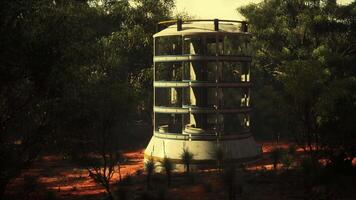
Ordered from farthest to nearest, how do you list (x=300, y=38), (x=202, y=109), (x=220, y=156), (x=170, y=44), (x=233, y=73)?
(x=233, y=73)
(x=300, y=38)
(x=170, y=44)
(x=202, y=109)
(x=220, y=156)

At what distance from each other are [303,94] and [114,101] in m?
14.2

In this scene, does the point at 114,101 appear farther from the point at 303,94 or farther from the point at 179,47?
the point at 179,47

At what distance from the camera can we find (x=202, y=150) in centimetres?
3644

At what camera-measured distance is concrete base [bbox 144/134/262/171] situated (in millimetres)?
36188

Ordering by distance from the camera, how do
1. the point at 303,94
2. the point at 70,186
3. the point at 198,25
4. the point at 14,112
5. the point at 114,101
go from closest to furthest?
the point at 14,112 < the point at 114,101 < the point at 303,94 < the point at 70,186 < the point at 198,25

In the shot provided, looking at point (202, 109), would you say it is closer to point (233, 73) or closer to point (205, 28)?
point (205, 28)

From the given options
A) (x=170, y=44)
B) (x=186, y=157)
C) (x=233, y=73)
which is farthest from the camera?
(x=233, y=73)

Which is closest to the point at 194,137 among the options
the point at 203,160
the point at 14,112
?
the point at 203,160

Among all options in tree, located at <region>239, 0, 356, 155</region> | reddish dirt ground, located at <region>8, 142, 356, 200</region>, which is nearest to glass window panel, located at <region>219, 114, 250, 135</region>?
tree, located at <region>239, 0, 356, 155</region>

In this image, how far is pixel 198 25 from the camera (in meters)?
39.7

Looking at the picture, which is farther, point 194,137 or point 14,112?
point 194,137

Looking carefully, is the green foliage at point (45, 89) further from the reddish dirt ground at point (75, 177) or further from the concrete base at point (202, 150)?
the concrete base at point (202, 150)

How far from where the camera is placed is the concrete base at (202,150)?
36.2 m

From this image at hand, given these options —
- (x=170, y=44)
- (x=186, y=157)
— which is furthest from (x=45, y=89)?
(x=170, y=44)
